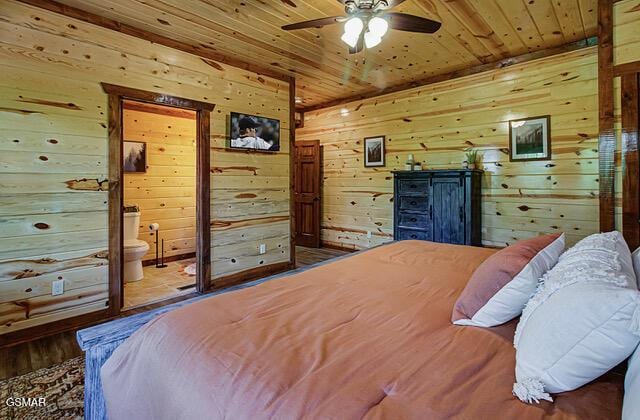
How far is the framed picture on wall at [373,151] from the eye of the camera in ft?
17.0

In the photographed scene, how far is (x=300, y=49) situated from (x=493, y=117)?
2492 millimetres

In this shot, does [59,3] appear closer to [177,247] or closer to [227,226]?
[227,226]

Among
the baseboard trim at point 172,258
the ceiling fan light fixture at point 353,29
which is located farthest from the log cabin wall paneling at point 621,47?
the baseboard trim at point 172,258

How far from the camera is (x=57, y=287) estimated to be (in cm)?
270

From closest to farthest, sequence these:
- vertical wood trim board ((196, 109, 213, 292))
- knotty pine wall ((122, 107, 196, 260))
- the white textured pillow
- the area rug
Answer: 1. the white textured pillow
2. the area rug
3. vertical wood trim board ((196, 109, 213, 292))
4. knotty pine wall ((122, 107, 196, 260))

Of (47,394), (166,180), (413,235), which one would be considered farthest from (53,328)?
(413,235)

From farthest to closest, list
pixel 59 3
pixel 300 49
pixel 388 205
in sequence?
pixel 388 205 → pixel 300 49 → pixel 59 3

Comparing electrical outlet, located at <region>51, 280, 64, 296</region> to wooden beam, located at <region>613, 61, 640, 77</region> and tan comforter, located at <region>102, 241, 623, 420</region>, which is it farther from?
wooden beam, located at <region>613, 61, 640, 77</region>

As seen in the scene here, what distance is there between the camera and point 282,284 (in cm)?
162

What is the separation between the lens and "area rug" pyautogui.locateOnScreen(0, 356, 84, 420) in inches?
67.6

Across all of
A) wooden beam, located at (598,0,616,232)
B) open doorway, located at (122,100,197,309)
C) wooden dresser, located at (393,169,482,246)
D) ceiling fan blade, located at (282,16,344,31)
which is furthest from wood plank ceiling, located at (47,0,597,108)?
open doorway, located at (122,100,197,309)

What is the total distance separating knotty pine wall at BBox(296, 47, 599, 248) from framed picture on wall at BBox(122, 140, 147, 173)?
3.11m

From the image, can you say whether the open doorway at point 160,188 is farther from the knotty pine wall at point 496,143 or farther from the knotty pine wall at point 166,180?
the knotty pine wall at point 496,143

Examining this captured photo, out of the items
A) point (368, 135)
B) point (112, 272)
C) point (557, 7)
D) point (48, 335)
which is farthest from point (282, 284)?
point (368, 135)
